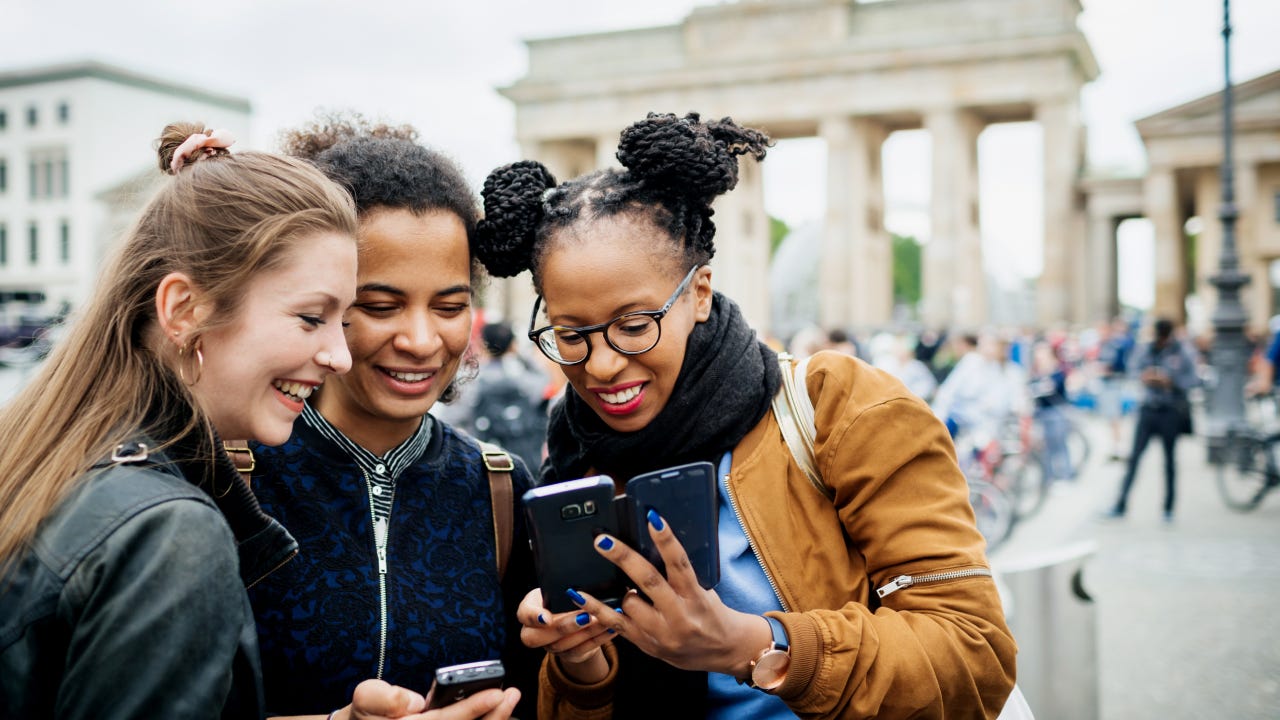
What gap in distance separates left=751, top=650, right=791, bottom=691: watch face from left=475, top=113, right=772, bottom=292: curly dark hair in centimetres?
96

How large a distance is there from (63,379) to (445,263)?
939 millimetres

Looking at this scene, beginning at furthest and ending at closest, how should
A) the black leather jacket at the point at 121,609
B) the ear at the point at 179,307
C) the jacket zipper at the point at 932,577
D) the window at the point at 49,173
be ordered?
1. the window at the point at 49,173
2. the jacket zipper at the point at 932,577
3. the ear at the point at 179,307
4. the black leather jacket at the point at 121,609

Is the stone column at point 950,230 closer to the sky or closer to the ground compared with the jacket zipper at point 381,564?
closer to the sky

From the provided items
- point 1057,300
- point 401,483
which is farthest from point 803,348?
point 1057,300

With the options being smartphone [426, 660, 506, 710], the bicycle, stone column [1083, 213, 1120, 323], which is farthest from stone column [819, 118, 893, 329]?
smartphone [426, 660, 506, 710]

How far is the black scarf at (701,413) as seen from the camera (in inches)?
94.1

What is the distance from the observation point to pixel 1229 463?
12.6 metres

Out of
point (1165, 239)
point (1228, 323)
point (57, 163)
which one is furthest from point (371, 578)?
point (57, 163)

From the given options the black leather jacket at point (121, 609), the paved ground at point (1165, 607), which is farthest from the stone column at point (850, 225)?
the black leather jacket at point (121, 609)

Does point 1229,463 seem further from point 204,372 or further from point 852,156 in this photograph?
point 852,156

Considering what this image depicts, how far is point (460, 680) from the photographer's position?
76.9 inches

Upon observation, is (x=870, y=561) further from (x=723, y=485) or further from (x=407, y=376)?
(x=407, y=376)

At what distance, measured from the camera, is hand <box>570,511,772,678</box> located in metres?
1.91

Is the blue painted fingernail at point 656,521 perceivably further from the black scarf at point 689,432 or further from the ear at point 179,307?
the ear at point 179,307
